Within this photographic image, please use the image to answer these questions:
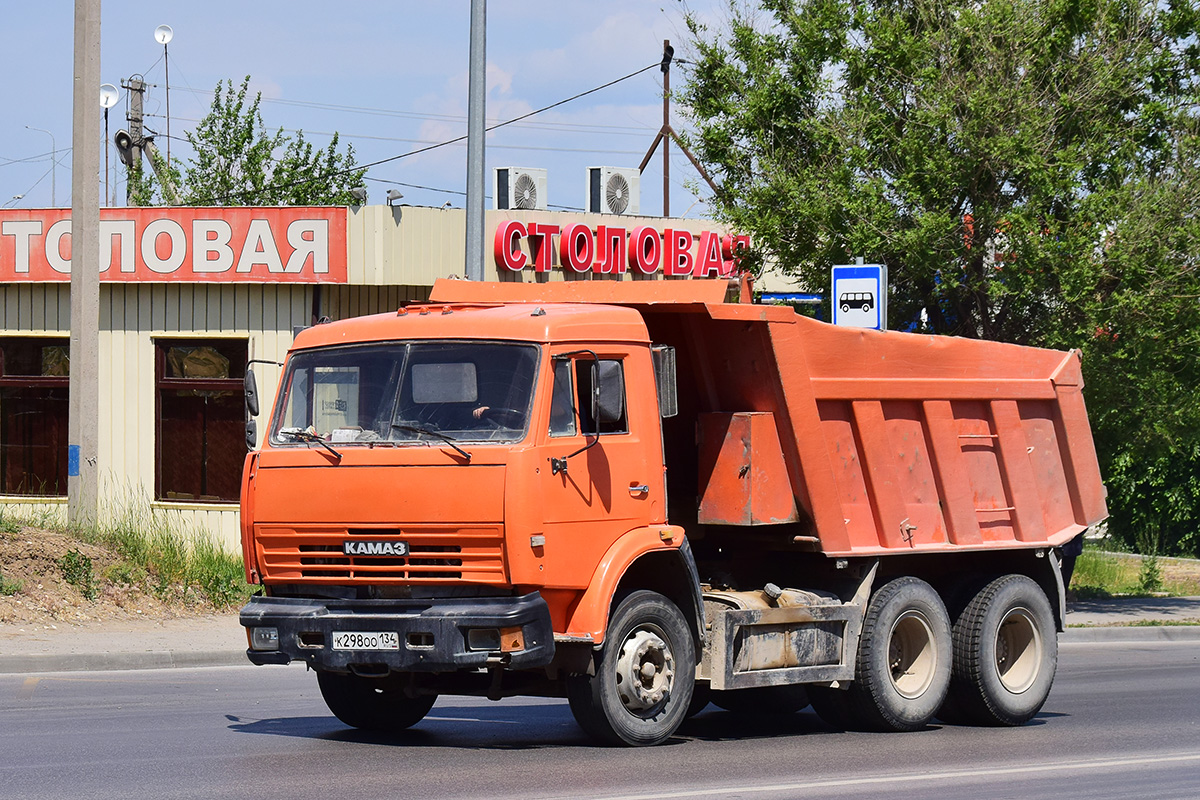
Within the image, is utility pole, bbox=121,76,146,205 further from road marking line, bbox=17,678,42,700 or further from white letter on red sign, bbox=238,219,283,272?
road marking line, bbox=17,678,42,700

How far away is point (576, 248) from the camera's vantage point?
24.4 meters

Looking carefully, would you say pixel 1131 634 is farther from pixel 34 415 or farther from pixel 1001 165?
pixel 34 415

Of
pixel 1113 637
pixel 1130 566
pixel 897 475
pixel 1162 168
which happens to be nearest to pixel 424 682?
pixel 897 475

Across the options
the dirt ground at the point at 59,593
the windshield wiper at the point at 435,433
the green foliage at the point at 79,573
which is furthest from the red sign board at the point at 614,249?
the windshield wiper at the point at 435,433

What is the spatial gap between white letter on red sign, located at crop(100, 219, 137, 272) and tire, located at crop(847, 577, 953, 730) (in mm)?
13926

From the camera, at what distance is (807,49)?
19.8 metres

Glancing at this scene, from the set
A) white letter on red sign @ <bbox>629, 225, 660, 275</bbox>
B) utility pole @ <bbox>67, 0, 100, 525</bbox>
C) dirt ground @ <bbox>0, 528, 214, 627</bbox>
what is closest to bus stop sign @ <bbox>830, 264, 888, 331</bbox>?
dirt ground @ <bbox>0, 528, 214, 627</bbox>

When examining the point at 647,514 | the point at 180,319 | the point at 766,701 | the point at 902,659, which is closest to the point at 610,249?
the point at 180,319

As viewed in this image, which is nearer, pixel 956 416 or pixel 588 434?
pixel 588 434

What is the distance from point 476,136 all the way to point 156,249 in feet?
22.1

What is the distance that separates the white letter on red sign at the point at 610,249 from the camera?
24656mm

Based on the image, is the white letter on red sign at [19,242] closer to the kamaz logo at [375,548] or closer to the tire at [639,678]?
the kamaz logo at [375,548]

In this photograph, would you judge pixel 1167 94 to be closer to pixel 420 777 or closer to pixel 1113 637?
pixel 1113 637

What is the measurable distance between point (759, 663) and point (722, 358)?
1983 mm
